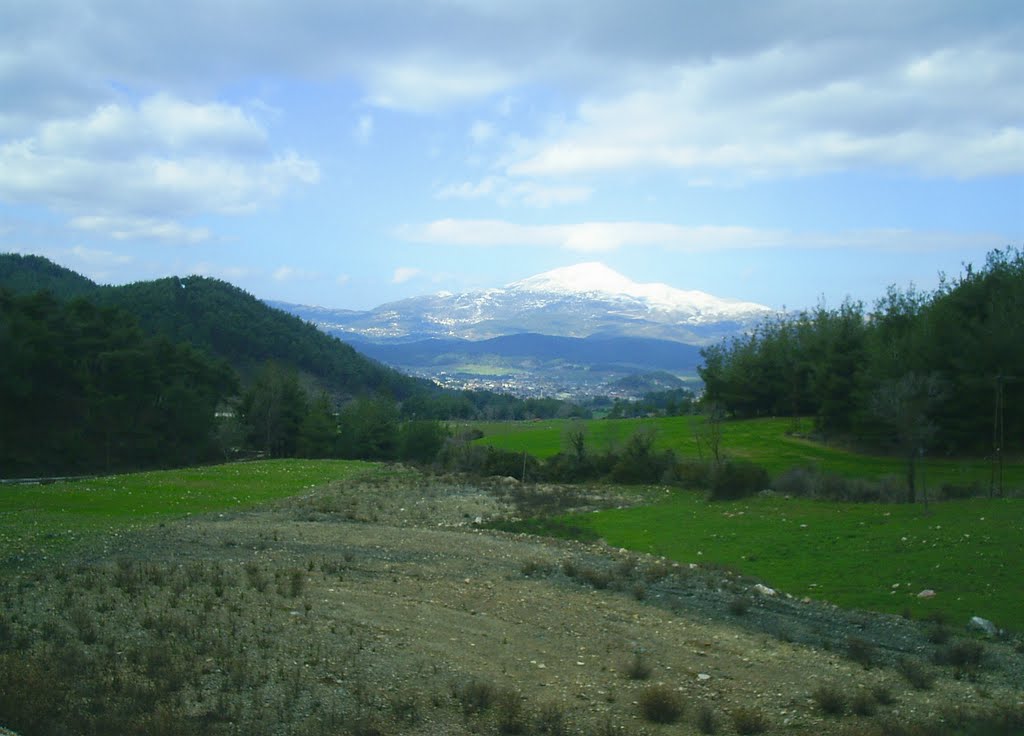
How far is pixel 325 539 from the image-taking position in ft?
65.2

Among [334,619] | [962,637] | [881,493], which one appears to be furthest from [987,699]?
[881,493]

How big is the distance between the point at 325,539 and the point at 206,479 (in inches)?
740

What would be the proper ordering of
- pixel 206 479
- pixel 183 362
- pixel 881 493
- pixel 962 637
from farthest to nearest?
pixel 183 362 → pixel 206 479 → pixel 881 493 → pixel 962 637

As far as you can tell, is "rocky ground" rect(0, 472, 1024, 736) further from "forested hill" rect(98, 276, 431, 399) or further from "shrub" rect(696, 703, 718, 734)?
"forested hill" rect(98, 276, 431, 399)

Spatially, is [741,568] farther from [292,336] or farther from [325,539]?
[292,336]

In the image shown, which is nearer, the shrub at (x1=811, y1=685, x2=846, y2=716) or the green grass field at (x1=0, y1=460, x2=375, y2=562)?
the shrub at (x1=811, y1=685, x2=846, y2=716)

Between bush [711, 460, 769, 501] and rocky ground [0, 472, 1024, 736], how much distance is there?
15.0 metres

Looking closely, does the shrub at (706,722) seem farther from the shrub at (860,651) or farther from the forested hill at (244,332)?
the forested hill at (244,332)

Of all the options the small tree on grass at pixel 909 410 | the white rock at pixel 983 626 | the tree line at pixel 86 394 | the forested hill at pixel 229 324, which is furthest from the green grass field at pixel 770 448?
the forested hill at pixel 229 324

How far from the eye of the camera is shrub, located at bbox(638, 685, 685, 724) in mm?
8656

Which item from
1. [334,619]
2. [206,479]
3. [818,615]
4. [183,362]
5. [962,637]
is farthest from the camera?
[183,362]

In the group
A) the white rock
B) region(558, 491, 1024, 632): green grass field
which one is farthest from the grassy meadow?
the white rock

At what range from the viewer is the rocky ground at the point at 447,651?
8.20 m

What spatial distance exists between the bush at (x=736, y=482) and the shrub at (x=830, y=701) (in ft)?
75.4
